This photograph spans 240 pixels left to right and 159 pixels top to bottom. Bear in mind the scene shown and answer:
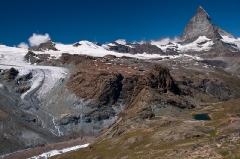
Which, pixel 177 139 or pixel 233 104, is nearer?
pixel 177 139

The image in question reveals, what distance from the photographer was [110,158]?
91.8 m

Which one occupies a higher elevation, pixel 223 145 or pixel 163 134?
pixel 223 145

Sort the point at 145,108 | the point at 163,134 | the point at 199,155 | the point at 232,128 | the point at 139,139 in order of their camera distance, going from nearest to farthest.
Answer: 1. the point at 199,155
2. the point at 232,128
3. the point at 163,134
4. the point at 139,139
5. the point at 145,108

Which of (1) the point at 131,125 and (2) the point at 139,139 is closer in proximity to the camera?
(2) the point at 139,139

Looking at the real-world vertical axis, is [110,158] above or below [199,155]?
below

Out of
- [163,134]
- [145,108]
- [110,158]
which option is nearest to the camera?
[110,158]

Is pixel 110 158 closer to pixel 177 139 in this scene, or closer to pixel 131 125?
pixel 177 139

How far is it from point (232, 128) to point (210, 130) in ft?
31.8

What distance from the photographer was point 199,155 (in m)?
49.7

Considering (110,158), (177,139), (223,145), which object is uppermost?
(223,145)

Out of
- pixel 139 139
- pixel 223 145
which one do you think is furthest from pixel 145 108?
pixel 223 145

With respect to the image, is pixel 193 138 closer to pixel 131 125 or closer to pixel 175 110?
pixel 131 125

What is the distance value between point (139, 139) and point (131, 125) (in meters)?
48.6

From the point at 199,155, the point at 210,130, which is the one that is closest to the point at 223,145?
the point at 199,155
